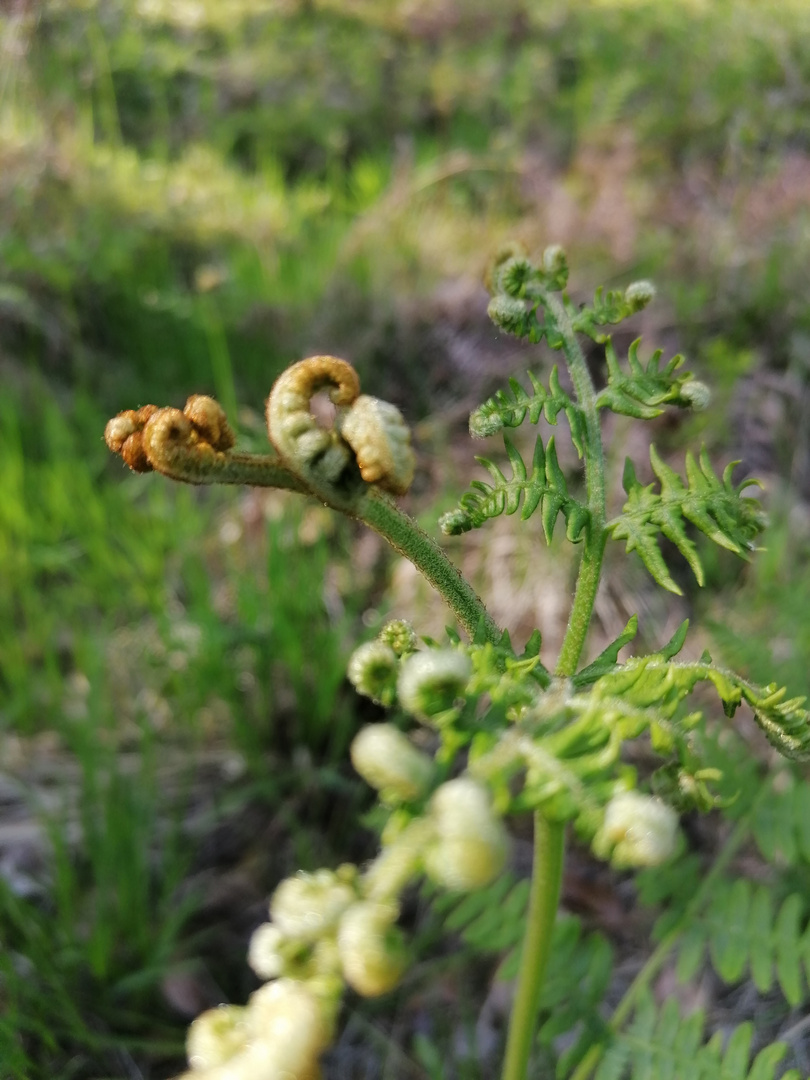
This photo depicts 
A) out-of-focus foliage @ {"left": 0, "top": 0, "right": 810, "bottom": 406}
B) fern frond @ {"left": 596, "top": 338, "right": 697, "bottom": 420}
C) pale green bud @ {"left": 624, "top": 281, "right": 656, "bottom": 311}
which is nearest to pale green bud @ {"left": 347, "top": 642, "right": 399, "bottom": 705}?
fern frond @ {"left": 596, "top": 338, "right": 697, "bottom": 420}

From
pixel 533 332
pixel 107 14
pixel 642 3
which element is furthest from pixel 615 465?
pixel 642 3

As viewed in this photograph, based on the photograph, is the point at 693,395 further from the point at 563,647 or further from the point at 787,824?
the point at 787,824

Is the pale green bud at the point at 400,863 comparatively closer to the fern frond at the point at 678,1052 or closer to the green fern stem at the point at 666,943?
the fern frond at the point at 678,1052

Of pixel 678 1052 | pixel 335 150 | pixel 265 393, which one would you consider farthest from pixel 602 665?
pixel 335 150

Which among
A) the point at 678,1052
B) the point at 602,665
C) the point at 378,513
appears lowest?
the point at 678,1052

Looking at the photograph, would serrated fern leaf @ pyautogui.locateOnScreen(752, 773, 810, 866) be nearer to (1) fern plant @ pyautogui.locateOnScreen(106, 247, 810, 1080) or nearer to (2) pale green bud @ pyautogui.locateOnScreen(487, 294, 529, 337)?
(1) fern plant @ pyautogui.locateOnScreen(106, 247, 810, 1080)

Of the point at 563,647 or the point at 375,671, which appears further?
the point at 563,647

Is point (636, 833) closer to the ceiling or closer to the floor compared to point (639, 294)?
closer to the floor

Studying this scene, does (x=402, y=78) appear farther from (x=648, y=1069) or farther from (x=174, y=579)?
(x=648, y=1069)
